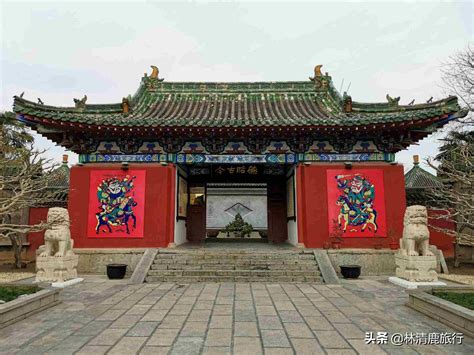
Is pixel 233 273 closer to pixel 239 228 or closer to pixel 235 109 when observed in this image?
pixel 235 109

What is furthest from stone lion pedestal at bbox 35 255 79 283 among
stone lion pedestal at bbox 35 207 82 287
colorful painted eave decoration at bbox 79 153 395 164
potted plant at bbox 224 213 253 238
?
potted plant at bbox 224 213 253 238

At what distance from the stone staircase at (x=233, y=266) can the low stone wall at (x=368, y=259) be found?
34.3 inches

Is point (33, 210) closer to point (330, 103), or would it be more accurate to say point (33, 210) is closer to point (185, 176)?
point (185, 176)

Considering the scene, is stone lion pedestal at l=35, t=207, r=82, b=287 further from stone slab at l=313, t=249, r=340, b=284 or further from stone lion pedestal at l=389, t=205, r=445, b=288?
stone lion pedestal at l=389, t=205, r=445, b=288

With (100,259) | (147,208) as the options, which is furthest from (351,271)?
(100,259)

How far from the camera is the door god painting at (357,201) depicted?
382 inches

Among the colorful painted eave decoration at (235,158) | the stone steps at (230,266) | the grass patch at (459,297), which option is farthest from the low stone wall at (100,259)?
the grass patch at (459,297)

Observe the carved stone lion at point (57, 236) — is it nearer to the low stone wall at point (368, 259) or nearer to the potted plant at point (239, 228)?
the low stone wall at point (368, 259)

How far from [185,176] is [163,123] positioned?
3.86 meters

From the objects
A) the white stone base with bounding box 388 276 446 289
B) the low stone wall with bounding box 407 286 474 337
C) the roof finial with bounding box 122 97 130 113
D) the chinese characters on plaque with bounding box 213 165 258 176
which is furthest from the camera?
the chinese characters on plaque with bounding box 213 165 258 176

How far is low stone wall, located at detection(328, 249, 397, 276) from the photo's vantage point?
912 centimetres

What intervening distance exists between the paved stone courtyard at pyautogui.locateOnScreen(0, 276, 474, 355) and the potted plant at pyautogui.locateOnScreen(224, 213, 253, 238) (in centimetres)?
915

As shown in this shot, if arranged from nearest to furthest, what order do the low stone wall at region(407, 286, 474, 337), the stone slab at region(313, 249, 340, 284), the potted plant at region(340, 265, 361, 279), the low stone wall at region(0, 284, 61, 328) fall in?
the low stone wall at region(407, 286, 474, 337) < the low stone wall at region(0, 284, 61, 328) < the stone slab at region(313, 249, 340, 284) < the potted plant at region(340, 265, 361, 279)

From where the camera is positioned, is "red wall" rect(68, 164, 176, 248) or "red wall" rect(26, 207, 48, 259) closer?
"red wall" rect(68, 164, 176, 248)
